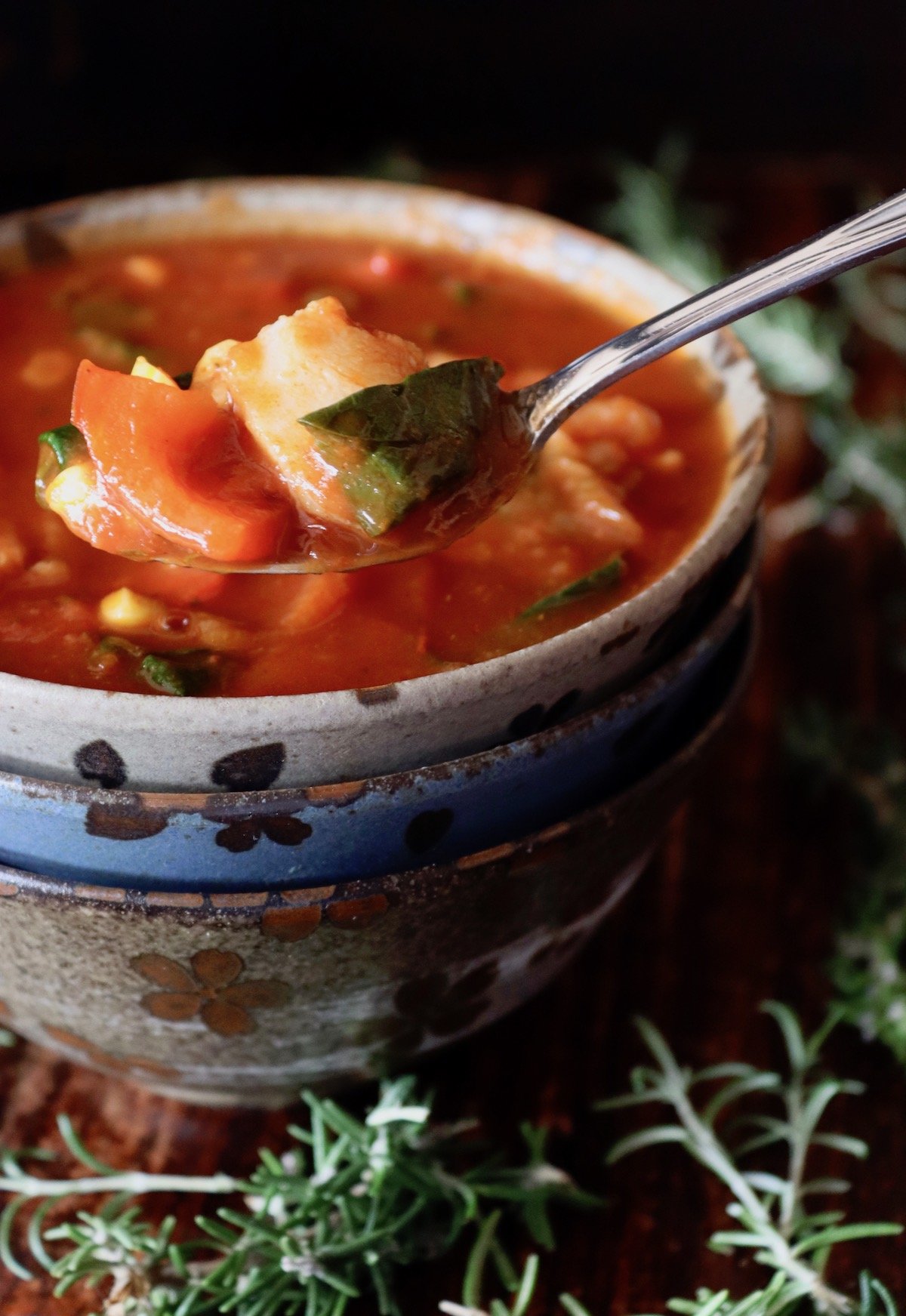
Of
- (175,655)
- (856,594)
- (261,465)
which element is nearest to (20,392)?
(261,465)

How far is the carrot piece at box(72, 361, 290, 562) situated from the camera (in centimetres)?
140

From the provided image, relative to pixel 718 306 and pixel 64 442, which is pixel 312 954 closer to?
pixel 64 442

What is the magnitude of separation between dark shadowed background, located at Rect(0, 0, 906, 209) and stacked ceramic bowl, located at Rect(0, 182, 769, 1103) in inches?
103

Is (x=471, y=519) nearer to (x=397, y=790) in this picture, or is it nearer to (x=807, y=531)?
(x=397, y=790)

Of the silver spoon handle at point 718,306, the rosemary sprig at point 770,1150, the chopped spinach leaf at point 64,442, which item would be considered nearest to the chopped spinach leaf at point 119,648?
the chopped spinach leaf at point 64,442

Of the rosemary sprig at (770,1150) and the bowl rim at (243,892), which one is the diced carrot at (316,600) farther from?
the rosemary sprig at (770,1150)

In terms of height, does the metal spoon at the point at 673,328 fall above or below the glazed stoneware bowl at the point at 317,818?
above

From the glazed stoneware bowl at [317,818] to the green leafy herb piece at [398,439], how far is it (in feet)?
0.91

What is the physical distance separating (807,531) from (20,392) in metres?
1.54

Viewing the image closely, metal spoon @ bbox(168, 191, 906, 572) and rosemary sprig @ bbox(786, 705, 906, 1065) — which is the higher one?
metal spoon @ bbox(168, 191, 906, 572)

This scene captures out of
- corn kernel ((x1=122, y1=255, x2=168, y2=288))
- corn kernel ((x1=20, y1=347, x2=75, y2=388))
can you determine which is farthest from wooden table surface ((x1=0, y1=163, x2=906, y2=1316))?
corn kernel ((x1=122, y1=255, x2=168, y2=288))

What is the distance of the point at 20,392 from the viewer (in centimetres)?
178

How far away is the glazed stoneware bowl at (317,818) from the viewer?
49.3 inches

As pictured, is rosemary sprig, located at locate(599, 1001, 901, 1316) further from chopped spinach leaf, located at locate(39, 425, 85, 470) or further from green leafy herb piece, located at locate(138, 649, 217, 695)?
chopped spinach leaf, located at locate(39, 425, 85, 470)
